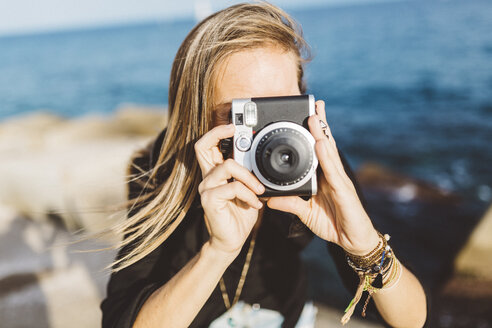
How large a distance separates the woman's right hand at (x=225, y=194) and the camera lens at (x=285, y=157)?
7 centimetres

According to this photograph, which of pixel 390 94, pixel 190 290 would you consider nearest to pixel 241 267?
pixel 190 290

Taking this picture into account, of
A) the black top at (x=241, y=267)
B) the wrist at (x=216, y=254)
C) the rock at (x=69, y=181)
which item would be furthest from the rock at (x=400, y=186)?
the wrist at (x=216, y=254)

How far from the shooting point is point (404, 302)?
1521 millimetres

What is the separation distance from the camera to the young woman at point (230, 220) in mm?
1352

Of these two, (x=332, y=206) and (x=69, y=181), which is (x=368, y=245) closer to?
(x=332, y=206)

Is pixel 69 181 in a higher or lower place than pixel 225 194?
lower

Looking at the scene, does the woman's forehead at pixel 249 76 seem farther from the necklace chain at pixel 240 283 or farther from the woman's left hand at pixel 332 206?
the necklace chain at pixel 240 283

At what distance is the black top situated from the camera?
1668 mm

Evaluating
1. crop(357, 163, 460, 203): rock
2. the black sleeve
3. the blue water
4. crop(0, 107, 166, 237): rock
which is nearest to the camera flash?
the black sleeve

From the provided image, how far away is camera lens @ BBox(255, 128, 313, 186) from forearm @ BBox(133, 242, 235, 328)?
0.36 meters

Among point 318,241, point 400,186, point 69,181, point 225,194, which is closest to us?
point 225,194

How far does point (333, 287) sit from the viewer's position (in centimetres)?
425

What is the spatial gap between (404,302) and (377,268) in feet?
0.77

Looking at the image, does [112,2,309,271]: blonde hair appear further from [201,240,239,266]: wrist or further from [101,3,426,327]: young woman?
[201,240,239,266]: wrist
